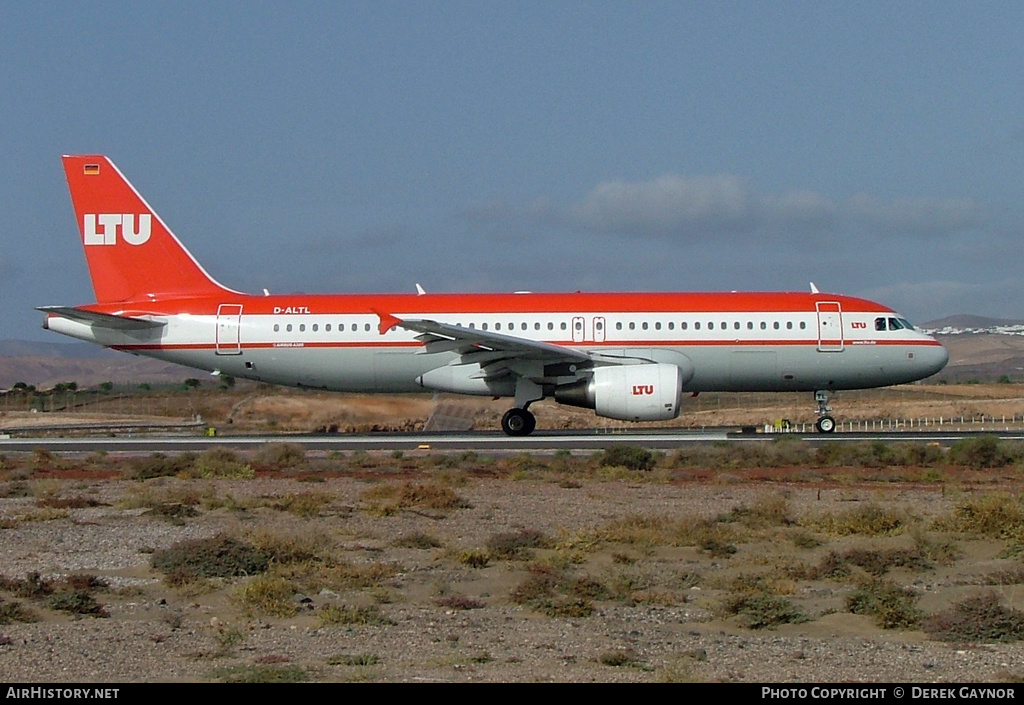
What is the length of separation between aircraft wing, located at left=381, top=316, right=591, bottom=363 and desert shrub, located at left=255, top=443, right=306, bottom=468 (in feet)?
13.0

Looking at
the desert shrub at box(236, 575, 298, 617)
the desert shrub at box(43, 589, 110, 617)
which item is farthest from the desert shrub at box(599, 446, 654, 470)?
the desert shrub at box(43, 589, 110, 617)

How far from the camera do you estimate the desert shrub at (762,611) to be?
31.5 ft

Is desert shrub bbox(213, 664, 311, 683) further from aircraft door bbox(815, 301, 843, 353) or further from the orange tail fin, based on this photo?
the orange tail fin

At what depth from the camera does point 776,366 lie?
29047mm

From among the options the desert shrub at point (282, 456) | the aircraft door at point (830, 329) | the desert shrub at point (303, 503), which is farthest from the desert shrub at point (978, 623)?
the aircraft door at point (830, 329)

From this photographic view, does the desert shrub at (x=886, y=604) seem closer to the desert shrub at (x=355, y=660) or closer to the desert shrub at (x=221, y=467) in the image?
the desert shrub at (x=355, y=660)

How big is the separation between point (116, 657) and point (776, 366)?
22.8m

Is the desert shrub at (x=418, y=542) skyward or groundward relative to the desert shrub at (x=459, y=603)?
skyward

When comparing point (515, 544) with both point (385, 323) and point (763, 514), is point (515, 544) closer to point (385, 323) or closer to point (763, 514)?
point (763, 514)

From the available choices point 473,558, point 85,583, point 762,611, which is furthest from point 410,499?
point 762,611

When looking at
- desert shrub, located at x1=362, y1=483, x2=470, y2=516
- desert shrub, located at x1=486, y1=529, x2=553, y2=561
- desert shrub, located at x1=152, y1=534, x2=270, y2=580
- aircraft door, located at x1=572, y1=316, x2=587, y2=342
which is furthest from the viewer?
aircraft door, located at x1=572, y1=316, x2=587, y2=342

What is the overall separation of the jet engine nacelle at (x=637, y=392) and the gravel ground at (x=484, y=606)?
8964 mm

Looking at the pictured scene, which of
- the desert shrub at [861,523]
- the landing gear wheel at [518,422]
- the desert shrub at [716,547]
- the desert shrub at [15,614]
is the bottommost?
the desert shrub at [15,614]

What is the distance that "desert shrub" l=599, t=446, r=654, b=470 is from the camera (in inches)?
871
